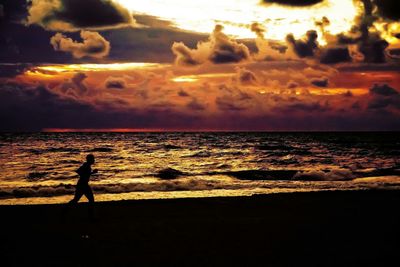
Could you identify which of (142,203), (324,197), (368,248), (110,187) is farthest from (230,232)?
(110,187)

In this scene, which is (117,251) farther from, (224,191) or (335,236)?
(224,191)

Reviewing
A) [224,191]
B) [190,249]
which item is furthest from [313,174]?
[190,249]

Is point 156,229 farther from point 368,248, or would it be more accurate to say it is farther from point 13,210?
point 13,210

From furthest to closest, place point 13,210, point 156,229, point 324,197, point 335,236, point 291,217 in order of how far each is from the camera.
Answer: point 324,197, point 13,210, point 291,217, point 156,229, point 335,236

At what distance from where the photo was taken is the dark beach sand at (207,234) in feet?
25.0

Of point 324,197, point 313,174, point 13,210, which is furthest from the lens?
point 313,174

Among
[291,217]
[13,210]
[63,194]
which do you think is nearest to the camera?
[291,217]

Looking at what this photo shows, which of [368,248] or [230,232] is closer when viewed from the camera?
[368,248]

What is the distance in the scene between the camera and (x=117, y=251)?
8.16 m

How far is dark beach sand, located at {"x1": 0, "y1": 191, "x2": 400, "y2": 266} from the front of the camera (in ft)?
25.0

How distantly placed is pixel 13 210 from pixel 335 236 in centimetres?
1079

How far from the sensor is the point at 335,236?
9.36 metres

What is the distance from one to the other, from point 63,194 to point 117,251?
12809 mm

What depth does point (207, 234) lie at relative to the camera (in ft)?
31.4
